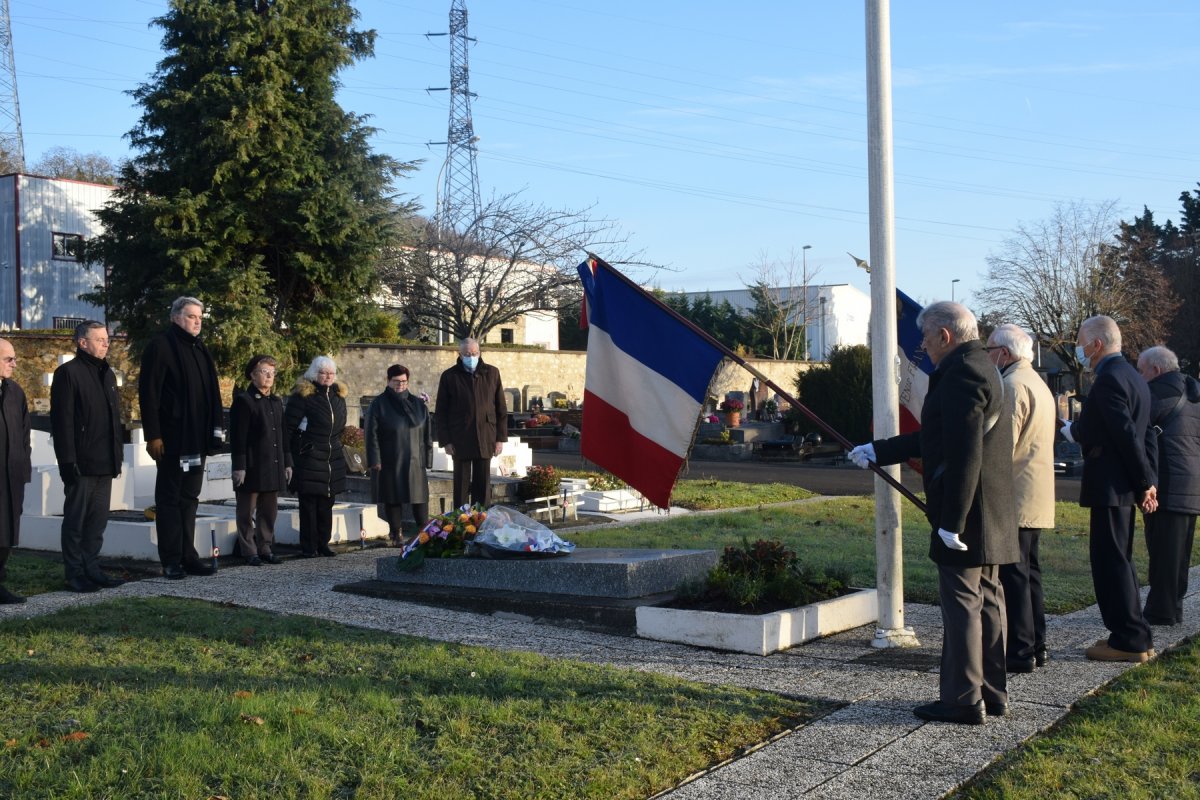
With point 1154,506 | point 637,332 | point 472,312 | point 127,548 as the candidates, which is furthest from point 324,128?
point 1154,506

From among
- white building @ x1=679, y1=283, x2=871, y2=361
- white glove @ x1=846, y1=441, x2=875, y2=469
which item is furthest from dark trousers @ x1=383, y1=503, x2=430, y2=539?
white building @ x1=679, y1=283, x2=871, y2=361

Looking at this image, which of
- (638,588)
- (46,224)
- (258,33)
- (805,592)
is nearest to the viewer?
(805,592)

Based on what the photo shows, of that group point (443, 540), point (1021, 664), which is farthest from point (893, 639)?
point (443, 540)

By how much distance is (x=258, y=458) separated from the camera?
9984 millimetres

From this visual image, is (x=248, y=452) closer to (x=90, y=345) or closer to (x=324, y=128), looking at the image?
(x=90, y=345)

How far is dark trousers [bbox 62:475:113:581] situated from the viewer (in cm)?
862

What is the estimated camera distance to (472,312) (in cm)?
3822

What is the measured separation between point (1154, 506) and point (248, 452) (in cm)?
711

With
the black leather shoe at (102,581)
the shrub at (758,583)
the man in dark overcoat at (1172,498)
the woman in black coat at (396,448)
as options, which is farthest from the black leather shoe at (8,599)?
the man in dark overcoat at (1172,498)

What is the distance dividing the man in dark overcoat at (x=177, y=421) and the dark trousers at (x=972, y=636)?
6.19 metres

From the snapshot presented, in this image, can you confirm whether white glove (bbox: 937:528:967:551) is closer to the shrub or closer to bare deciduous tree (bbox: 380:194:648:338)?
the shrub

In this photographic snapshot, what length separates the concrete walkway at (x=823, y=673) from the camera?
434 cm

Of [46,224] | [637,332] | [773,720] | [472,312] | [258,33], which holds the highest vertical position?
[258,33]

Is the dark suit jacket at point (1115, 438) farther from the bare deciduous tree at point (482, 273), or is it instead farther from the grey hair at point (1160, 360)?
the bare deciduous tree at point (482, 273)
